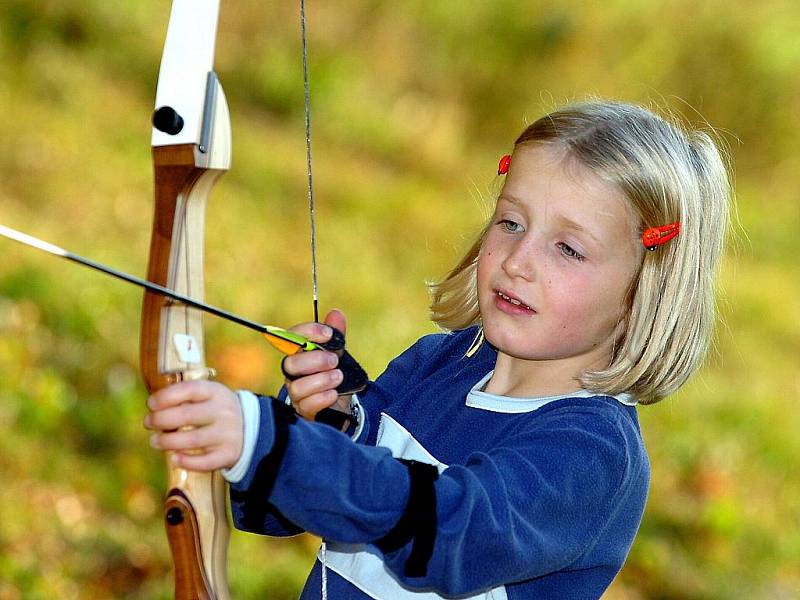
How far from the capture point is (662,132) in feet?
4.83

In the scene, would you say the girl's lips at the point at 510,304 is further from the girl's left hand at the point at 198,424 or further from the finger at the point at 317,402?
the girl's left hand at the point at 198,424

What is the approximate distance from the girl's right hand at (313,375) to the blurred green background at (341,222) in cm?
168

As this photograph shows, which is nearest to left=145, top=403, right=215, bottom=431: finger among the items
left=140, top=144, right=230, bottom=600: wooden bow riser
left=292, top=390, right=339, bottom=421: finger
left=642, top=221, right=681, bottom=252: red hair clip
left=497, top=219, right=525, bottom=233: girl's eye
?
left=140, top=144, right=230, bottom=600: wooden bow riser

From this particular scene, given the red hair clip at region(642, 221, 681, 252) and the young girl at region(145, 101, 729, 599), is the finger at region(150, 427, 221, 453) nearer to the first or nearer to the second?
the young girl at region(145, 101, 729, 599)

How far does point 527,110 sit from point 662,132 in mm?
4136

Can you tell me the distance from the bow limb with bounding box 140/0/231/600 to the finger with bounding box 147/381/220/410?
0.19m

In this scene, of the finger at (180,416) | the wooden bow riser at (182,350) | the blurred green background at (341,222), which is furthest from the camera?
the blurred green background at (341,222)

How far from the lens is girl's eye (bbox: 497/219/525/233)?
1.38 m

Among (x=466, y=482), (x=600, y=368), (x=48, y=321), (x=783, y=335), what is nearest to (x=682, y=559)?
(x=783, y=335)

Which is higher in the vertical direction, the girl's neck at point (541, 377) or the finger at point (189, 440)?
the girl's neck at point (541, 377)

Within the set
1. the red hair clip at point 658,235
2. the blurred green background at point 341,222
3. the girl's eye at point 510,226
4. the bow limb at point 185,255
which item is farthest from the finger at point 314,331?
the blurred green background at point 341,222

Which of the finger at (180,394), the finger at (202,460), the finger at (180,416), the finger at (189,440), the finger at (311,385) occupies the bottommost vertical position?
the finger at (202,460)

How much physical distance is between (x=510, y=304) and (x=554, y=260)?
73 mm

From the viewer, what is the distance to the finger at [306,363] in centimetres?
127
